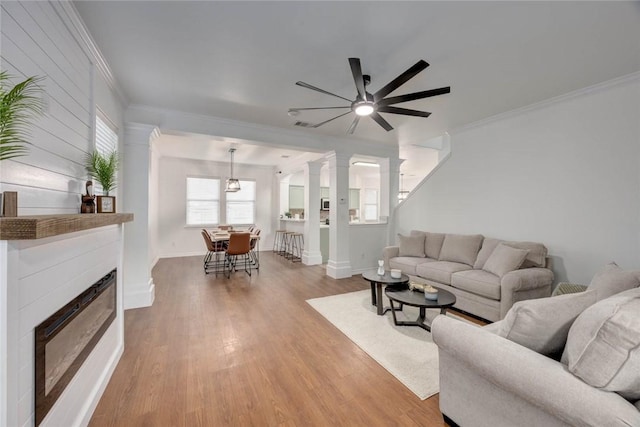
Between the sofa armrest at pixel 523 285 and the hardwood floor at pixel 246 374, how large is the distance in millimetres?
1663

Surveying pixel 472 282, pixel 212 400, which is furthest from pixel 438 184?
pixel 212 400

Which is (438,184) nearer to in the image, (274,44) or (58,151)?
(274,44)

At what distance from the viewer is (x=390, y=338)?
8.68 feet

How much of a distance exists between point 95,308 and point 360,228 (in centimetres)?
443

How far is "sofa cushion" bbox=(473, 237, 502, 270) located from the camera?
3.62 m

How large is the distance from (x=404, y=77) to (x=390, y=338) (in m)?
2.44

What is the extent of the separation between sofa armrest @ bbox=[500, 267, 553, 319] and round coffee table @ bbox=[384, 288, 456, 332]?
58 centimetres

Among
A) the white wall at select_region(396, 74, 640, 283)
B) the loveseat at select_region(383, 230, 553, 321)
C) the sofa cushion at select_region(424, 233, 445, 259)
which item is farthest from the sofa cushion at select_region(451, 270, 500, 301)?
the white wall at select_region(396, 74, 640, 283)

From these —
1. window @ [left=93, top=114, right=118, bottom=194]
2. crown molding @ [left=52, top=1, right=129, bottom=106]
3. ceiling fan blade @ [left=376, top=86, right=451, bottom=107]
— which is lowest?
window @ [left=93, top=114, right=118, bottom=194]

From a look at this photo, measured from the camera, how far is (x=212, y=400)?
1.80 meters

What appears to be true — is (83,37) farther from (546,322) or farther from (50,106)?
(546,322)

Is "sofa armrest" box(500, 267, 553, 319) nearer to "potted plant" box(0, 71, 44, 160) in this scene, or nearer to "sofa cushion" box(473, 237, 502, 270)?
"sofa cushion" box(473, 237, 502, 270)

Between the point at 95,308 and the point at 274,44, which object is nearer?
the point at 95,308

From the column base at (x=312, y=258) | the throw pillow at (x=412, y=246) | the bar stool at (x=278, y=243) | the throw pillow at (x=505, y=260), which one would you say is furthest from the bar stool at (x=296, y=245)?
the throw pillow at (x=505, y=260)
